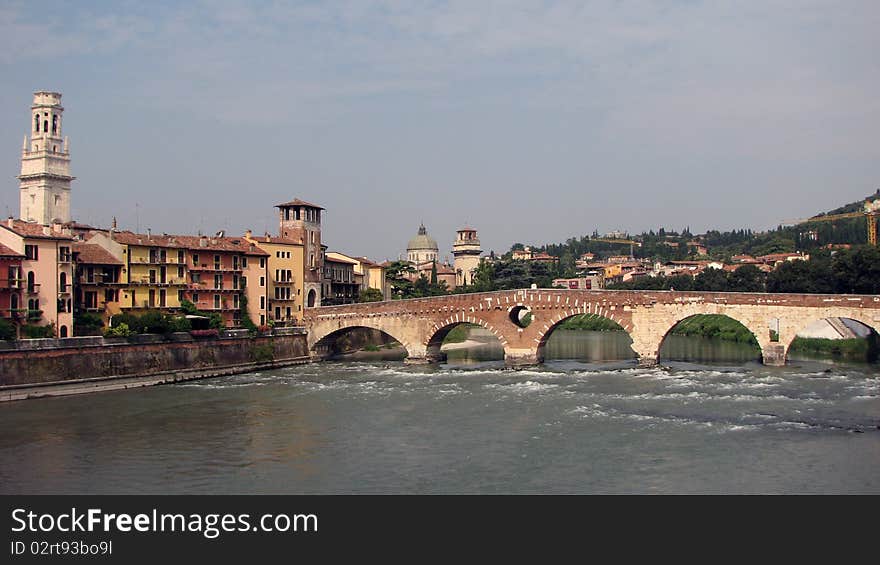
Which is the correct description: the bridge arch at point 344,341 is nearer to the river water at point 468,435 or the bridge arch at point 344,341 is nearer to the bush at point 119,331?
the river water at point 468,435

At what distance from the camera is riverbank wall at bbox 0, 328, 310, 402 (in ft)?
122

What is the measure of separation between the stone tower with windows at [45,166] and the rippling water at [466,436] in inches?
1099

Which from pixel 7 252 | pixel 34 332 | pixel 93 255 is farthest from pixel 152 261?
pixel 34 332

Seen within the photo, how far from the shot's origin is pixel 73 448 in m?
27.5

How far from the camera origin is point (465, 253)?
117625 mm

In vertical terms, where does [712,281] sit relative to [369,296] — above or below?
above

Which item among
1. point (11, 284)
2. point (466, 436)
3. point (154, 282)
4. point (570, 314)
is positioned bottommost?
point (466, 436)

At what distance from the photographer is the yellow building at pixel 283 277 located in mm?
55594

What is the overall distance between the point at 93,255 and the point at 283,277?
13.0 meters

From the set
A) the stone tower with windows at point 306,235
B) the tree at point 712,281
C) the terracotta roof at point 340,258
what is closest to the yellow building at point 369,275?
the terracotta roof at point 340,258

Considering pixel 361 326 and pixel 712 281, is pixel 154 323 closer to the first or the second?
pixel 361 326

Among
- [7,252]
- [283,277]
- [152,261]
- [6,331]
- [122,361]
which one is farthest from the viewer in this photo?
[283,277]
